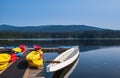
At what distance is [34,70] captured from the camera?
1736 centimetres

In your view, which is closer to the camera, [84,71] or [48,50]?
[84,71]

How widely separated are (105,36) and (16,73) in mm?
187073

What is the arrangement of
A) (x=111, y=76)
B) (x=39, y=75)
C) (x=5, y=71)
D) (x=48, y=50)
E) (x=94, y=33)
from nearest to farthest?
(x=39, y=75) < (x=5, y=71) < (x=111, y=76) < (x=48, y=50) < (x=94, y=33)

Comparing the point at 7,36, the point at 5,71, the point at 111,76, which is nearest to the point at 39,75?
the point at 5,71

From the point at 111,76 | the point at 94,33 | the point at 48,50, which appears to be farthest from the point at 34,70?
the point at 94,33

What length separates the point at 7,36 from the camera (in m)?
160

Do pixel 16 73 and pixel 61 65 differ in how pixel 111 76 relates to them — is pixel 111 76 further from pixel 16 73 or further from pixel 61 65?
pixel 16 73

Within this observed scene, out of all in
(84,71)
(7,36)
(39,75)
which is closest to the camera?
(39,75)

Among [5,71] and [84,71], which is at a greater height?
[5,71]

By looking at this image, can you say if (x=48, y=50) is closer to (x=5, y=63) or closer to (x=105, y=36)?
(x=5, y=63)

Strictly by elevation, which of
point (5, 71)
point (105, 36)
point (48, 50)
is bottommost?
point (105, 36)

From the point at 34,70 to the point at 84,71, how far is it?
978 cm

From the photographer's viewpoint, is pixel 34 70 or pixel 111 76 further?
pixel 111 76

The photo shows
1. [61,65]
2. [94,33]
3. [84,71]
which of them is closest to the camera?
[61,65]
